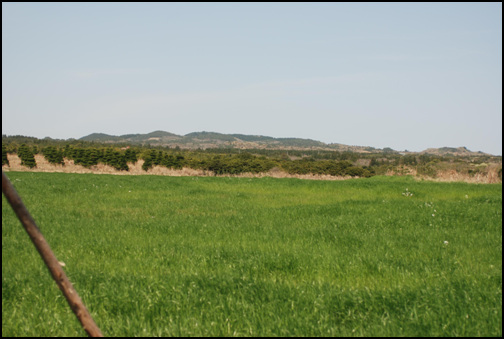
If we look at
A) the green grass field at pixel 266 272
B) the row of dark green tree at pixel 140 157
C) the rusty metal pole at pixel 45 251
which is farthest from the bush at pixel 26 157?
the rusty metal pole at pixel 45 251

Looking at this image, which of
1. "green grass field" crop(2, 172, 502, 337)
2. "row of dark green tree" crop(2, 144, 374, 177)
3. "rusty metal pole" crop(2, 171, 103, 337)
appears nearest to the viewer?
"rusty metal pole" crop(2, 171, 103, 337)

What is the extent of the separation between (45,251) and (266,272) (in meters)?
4.77

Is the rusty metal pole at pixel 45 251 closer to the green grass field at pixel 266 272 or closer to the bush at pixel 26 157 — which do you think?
the green grass field at pixel 266 272

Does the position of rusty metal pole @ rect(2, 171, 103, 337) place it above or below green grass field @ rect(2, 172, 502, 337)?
above

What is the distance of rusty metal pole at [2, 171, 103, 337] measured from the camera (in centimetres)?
288

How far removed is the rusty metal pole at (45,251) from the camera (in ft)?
9.46

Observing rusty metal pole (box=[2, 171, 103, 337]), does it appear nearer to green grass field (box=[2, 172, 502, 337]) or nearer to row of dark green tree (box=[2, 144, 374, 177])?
green grass field (box=[2, 172, 502, 337])

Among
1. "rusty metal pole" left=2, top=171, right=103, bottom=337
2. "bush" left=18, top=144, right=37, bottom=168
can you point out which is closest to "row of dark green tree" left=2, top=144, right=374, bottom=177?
"bush" left=18, top=144, right=37, bottom=168

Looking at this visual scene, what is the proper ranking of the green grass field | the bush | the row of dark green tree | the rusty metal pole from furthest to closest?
the row of dark green tree
the bush
the green grass field
the rusty metal pole

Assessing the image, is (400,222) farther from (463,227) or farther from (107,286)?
(107,286)

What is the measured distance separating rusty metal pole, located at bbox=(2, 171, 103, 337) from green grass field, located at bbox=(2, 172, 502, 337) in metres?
1.67

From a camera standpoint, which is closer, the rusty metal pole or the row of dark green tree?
the rusty metal pole

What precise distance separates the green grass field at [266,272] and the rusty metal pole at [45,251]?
5.48 ft

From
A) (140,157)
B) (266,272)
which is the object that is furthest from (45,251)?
(140,157)
